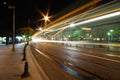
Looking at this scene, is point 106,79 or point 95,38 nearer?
point 106,79

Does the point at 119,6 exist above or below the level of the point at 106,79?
above

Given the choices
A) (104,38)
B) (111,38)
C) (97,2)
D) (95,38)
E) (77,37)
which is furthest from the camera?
(77,37)

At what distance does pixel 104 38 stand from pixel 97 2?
14658 mm

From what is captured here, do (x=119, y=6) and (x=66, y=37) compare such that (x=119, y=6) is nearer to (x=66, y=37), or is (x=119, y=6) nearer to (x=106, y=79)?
(x=106, y=79)

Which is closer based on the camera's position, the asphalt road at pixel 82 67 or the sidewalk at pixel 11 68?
the sidewalk at pixel 11 68

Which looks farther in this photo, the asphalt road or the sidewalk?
the asphalt road

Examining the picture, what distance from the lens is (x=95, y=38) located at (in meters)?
39.7

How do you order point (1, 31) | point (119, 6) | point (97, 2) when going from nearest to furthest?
point (119, 6), point (97, 2), point (1, 31)

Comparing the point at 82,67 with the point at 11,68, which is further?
the point at 82,67

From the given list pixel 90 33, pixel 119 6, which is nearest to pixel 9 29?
pixel 90 33

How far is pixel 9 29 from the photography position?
69812 mm

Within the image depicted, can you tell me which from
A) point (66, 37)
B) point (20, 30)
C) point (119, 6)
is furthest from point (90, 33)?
point (20, 30)

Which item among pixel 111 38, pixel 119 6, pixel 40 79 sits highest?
pixel 119 6

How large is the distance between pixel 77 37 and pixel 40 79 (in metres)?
35.5
